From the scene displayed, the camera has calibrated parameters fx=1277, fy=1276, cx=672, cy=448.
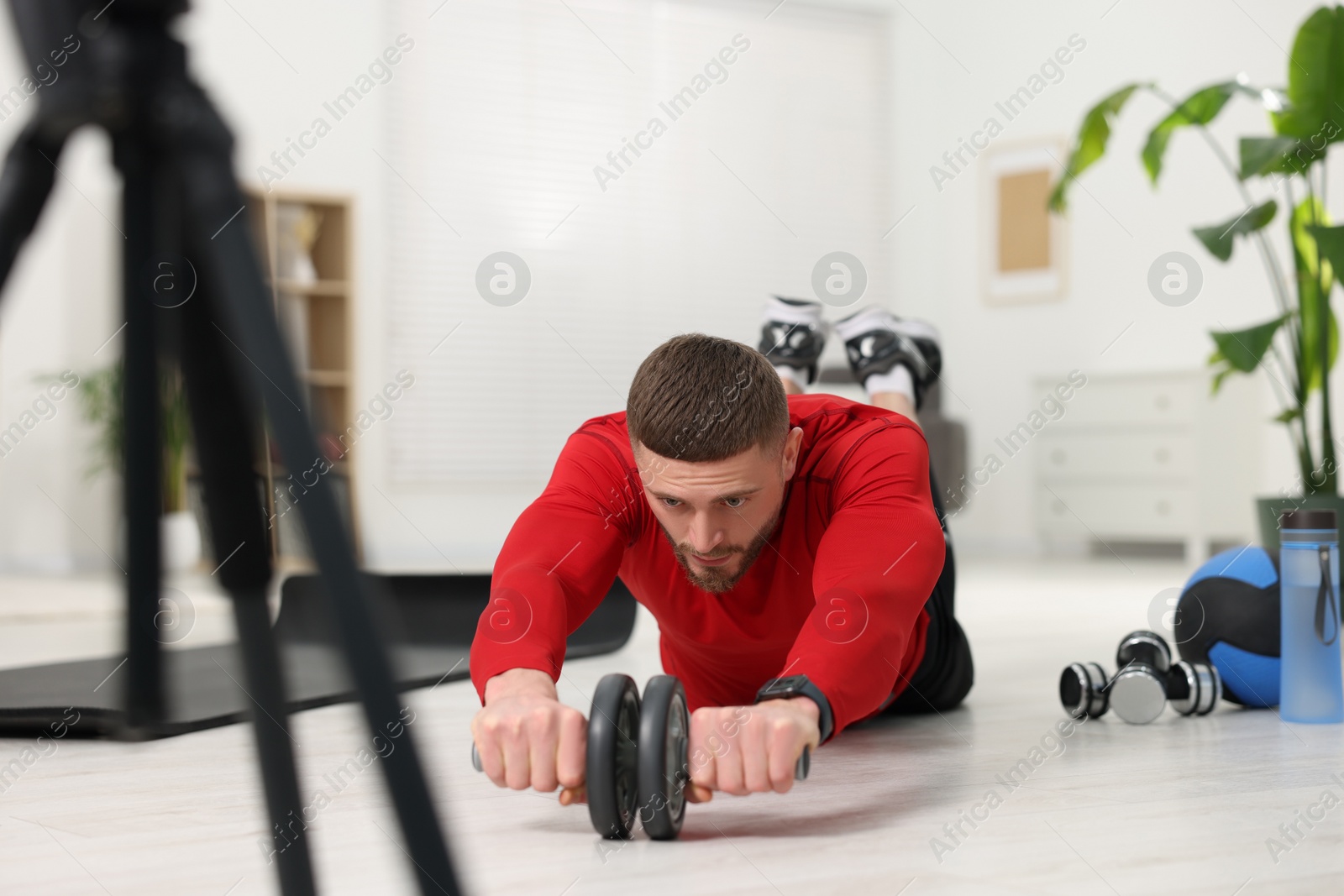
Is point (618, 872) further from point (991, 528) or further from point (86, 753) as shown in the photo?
point (991, 528)

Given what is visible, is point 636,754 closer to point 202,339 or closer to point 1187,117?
point 202,339

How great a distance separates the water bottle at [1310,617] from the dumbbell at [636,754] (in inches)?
43.6

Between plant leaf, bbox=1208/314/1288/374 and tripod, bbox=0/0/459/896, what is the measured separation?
311 centimetres

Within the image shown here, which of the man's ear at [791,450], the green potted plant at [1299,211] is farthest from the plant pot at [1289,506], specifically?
the man's ear at [791,450]

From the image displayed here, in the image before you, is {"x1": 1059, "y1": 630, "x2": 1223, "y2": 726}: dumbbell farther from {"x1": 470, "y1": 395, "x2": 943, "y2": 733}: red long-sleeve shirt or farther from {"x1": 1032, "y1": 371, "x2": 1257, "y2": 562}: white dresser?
{"x1": 1032, "y1": 371, "x2": 1257, "y2": 562}: white dresser

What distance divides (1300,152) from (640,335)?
3.73 meters

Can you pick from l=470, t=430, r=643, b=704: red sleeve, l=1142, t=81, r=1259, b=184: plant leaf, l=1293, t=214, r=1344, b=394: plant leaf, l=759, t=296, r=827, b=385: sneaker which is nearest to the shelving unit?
l=759, t=296, r=827, b=385: sneaker

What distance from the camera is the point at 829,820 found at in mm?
1427

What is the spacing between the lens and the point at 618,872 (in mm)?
1212

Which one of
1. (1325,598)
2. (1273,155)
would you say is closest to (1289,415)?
(1273,155)

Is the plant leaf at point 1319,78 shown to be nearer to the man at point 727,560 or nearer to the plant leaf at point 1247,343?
the plant leaf at point 1247,343

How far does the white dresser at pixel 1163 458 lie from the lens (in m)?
5.72

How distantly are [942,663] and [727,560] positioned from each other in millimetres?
712

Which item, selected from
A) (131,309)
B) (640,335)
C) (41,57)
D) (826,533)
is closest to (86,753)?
(826,533)
